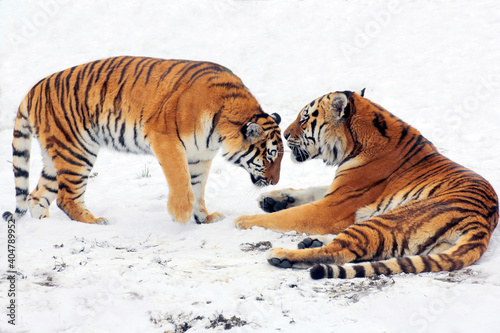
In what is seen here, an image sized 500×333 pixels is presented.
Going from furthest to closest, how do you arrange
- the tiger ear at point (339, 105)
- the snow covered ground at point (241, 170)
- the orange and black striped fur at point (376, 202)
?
1. the tiger ear at point (339, 105)
2. the orange and black striped fur at point (376, 202)
3. the snow covered ground at point (241, 170)

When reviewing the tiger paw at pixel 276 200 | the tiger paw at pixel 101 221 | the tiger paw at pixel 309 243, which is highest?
the tiger paw at pixel 309 243

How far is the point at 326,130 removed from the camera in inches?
182

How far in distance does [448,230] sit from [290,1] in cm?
844

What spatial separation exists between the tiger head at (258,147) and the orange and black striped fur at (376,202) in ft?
0.69

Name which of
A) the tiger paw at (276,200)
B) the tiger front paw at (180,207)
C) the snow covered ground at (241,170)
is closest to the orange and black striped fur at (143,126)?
the tiger front paw at (180,207)

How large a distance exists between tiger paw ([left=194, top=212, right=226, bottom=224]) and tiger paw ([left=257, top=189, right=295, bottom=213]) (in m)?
0.39

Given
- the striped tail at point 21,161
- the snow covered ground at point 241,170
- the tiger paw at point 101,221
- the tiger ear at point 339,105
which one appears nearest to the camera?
the snow covered ground at point 241,170

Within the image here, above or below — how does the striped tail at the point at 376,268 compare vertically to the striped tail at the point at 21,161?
above

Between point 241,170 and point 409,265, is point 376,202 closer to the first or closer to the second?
point 409,265

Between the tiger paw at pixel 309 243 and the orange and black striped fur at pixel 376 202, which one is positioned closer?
the orange and black striped fur at pixel 376 202

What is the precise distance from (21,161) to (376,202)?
313cm

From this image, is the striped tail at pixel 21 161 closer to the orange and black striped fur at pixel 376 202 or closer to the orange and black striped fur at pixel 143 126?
the orange and black striped fur at pixel 143 126

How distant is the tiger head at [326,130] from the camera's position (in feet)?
14.8

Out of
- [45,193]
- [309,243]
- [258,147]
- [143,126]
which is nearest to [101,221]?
[45,193]
